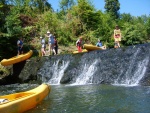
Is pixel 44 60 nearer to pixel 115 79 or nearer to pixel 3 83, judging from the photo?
pixel 3 83

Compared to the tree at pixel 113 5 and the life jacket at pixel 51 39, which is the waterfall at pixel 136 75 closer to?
the life jacket at pixel 51 39

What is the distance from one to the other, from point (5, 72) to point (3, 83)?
28.8 inches

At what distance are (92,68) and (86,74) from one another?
0.40 metres

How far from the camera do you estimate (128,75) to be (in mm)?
11492

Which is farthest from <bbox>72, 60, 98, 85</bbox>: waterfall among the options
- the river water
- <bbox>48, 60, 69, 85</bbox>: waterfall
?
the river water

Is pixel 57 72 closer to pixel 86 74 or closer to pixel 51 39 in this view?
pixel 51 39

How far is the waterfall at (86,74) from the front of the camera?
41.9 ft

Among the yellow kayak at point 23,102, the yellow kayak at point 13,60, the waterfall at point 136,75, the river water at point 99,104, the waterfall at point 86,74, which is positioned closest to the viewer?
the yellow kayak at point 23,102

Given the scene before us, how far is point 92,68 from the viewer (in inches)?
511

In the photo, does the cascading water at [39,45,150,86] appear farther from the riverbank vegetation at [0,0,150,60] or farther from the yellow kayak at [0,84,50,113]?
the riverbank vegetation at [0,0,150,60]

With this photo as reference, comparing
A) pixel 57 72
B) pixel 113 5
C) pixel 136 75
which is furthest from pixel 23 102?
pixel 113 5

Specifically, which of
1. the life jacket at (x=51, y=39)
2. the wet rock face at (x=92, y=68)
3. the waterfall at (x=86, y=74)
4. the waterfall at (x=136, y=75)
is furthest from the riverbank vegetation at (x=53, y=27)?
the waterfall at (x=136, y=75)

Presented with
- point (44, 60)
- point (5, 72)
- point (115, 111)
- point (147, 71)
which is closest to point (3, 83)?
point (5, 72)

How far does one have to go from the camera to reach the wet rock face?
37.7 ft
